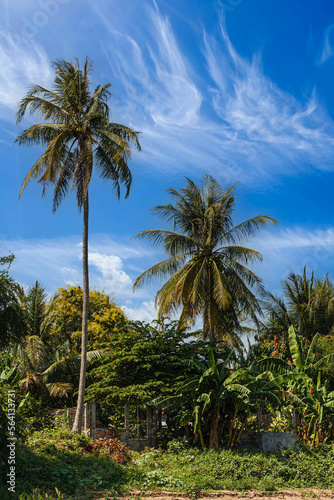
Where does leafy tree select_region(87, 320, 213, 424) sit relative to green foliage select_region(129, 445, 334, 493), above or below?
above

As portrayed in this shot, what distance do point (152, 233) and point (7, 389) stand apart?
13243 mm

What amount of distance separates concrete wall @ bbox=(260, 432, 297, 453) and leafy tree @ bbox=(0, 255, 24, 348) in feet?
31.8

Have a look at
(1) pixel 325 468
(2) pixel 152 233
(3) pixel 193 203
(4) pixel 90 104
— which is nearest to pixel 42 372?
(2) pixel 152 233

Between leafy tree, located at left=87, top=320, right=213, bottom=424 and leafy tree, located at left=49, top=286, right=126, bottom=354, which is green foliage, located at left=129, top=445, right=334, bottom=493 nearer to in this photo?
leafy tree, located at left=87, top=320, right=213, bottom=424

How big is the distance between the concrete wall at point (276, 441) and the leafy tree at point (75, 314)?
11743 mm

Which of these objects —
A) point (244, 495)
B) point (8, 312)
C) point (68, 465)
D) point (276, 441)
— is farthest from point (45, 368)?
point (244, 495)

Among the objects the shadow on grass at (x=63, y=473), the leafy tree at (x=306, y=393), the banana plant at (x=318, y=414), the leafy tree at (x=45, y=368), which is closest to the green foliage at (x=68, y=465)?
the shadow on grass at (x=63, y=473)

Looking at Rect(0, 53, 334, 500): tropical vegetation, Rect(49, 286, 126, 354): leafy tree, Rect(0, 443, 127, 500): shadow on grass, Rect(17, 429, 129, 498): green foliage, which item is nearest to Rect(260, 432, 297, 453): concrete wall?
Rect(0, 53, 334, 500): tropical vegetation

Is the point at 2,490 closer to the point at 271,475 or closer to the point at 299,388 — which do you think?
the point at 271,475

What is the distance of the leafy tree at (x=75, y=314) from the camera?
87.7 feet

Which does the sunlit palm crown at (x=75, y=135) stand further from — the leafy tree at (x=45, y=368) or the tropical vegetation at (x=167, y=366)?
the leafy tree at (x=45, y=368)

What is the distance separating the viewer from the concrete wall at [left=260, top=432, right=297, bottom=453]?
52.3 feet

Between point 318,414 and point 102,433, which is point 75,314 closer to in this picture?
point 102,433

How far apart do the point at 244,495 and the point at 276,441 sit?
16.8ft
